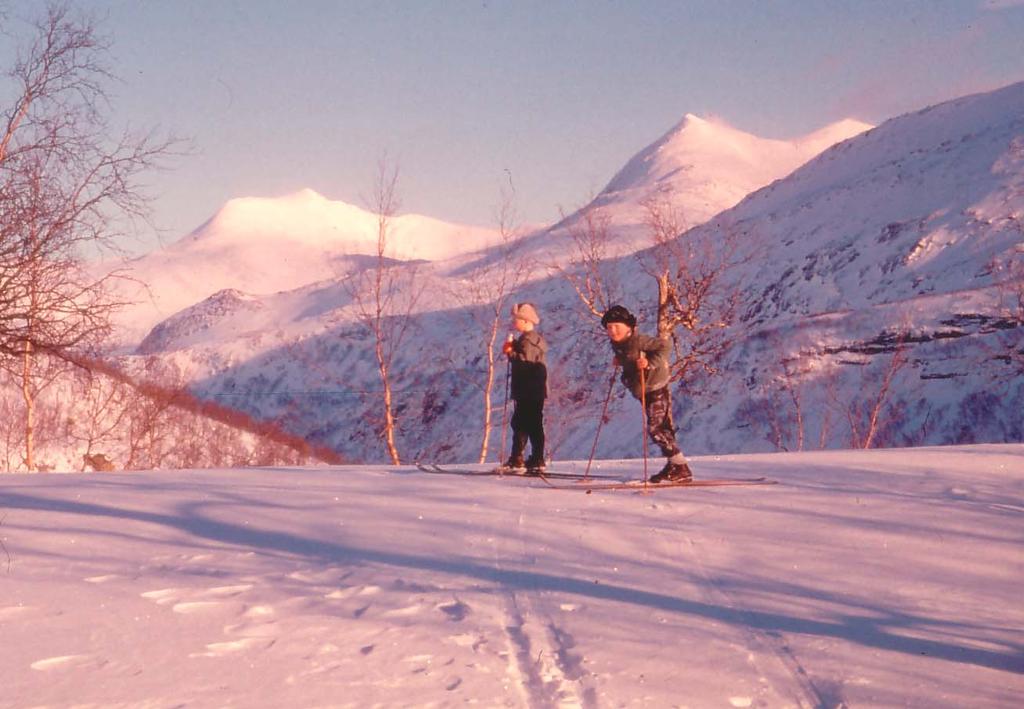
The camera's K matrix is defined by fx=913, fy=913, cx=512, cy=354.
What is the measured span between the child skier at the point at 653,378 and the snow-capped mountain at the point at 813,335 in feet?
49.4

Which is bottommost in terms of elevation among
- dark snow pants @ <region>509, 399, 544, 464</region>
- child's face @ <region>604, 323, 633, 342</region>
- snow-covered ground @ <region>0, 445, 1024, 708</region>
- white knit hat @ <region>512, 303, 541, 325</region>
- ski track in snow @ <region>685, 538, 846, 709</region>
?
ski track in snow @ <region>685, 538, 846, 709</region>

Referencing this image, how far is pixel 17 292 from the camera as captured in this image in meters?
10.4

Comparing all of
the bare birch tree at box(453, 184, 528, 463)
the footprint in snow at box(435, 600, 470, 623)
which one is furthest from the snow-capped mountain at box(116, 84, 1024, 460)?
the footprint in snow at box(435, 600, 470, 623)

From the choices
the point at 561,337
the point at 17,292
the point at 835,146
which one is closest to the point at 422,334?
the point at 561,337

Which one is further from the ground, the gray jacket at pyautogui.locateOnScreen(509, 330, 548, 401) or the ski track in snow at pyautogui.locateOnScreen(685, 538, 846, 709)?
the gray jacket at pyautogui.locateOnScreen(509, 330, 548, 401)

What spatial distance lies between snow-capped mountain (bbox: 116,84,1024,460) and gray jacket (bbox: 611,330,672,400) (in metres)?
15.1

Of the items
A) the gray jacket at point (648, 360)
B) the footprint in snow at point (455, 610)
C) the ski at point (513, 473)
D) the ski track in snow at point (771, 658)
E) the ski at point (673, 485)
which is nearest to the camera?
the ski track in snow at point (771, 658)

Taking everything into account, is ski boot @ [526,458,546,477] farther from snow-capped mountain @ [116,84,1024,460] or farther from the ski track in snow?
snow-capped mountain @ [116,84,1024,460]

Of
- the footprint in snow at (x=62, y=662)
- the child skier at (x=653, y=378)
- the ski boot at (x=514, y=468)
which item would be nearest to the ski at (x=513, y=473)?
the ski boot at (x=514, y=468)

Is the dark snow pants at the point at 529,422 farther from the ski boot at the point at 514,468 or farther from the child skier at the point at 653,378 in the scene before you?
the child skier at the point at 653,378

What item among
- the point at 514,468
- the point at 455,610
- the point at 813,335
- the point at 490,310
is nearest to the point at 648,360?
the point at 514,468

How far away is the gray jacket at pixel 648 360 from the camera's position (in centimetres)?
949

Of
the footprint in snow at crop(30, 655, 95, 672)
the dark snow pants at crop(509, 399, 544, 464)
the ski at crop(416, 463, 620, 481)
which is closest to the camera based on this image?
the footprint in snow at crop(30, 655, 95, 672)

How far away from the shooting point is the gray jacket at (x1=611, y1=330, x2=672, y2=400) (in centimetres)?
949
